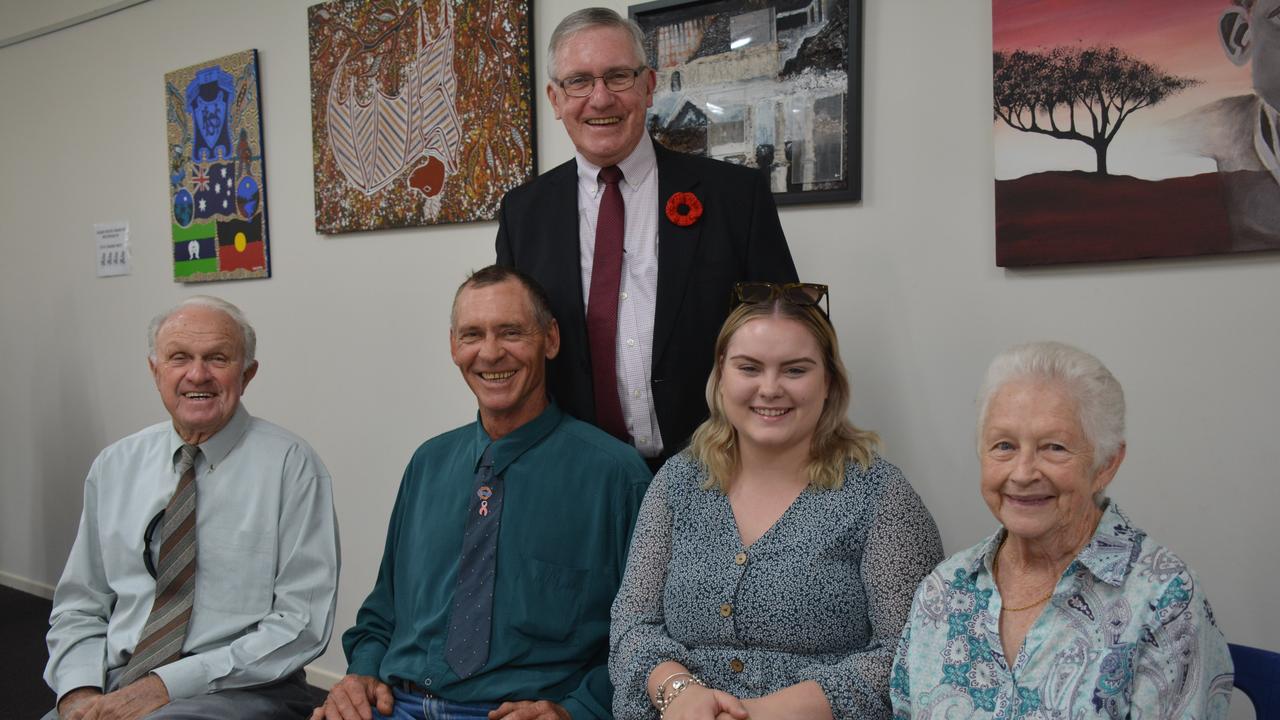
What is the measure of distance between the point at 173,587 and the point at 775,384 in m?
1.41

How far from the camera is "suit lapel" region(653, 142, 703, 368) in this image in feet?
6.88

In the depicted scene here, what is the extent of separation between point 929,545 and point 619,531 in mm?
645

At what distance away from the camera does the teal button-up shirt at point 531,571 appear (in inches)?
76.2

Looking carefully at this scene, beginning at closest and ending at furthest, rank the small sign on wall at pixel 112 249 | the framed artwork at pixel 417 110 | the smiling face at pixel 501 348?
the smiling face at pixel 501 348
the framed artwork at pixel 417 110
the small sign on wall at pixel 112 249

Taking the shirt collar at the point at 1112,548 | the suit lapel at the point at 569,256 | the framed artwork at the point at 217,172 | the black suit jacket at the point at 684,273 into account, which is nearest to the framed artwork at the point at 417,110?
the framed artwork at the point at 217,172

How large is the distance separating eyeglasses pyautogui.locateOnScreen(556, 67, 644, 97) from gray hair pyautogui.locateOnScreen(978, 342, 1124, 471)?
1.08 metres

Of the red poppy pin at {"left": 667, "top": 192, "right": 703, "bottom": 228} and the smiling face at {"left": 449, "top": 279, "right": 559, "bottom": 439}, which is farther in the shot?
the red poppy pin at {"left": 667, "top": 192, "right": 703, "bottom": 228}

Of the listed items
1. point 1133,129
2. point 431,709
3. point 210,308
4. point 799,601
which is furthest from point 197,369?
point 1133,129

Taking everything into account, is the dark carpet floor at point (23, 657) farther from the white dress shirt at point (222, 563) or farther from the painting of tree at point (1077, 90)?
the painting of tree at point (1077, 90)

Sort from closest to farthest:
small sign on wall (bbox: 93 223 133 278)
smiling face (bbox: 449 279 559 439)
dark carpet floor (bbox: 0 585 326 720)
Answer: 1. smiling face (bbox: 449 279 559 439)
2. dark carpet floor (bbox: 0 585 326 720)
3. small sign on wall (bbox: 93 223 133 278)

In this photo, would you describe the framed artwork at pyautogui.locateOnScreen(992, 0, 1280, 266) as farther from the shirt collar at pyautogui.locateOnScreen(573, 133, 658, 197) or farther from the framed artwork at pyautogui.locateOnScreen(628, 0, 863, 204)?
the shirt collar at pyautogui.locateOnScreen(573, 133, 658, 197)

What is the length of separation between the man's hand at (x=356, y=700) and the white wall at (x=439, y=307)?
1369 mm

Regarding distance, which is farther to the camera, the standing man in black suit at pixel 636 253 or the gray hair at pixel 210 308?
the gray hair at pixel 210 308

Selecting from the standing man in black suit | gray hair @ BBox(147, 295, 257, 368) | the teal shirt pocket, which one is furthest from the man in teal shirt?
gray hair @ BBox(147, 295, 257, 368)
